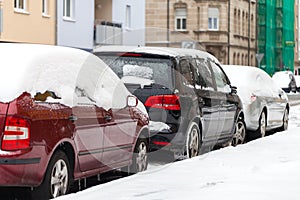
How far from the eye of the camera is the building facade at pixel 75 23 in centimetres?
3547

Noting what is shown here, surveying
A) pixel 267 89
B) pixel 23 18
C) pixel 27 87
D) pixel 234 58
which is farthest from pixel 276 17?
pixel 27 87

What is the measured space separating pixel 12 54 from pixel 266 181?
116 inches

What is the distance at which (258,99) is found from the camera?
1639 cm

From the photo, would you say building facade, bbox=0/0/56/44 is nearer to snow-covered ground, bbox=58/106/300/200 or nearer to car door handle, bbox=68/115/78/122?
snow-covered ground, bbox=58/106/300/200

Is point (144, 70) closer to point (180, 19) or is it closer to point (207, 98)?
point (207, 98)

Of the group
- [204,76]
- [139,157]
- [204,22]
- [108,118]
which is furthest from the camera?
[204,22]

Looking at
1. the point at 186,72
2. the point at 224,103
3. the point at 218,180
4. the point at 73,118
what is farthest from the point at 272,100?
the point at 73,118

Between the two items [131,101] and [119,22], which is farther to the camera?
[119,22]

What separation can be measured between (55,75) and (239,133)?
7415 millimetres

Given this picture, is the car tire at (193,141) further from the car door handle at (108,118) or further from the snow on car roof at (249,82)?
the snow on car roof at (249,82)

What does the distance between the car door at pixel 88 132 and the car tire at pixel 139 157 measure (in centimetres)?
121

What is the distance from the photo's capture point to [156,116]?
37.0 ft

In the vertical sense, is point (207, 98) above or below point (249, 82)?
below

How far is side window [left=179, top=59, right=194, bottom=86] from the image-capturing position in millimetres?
11634
